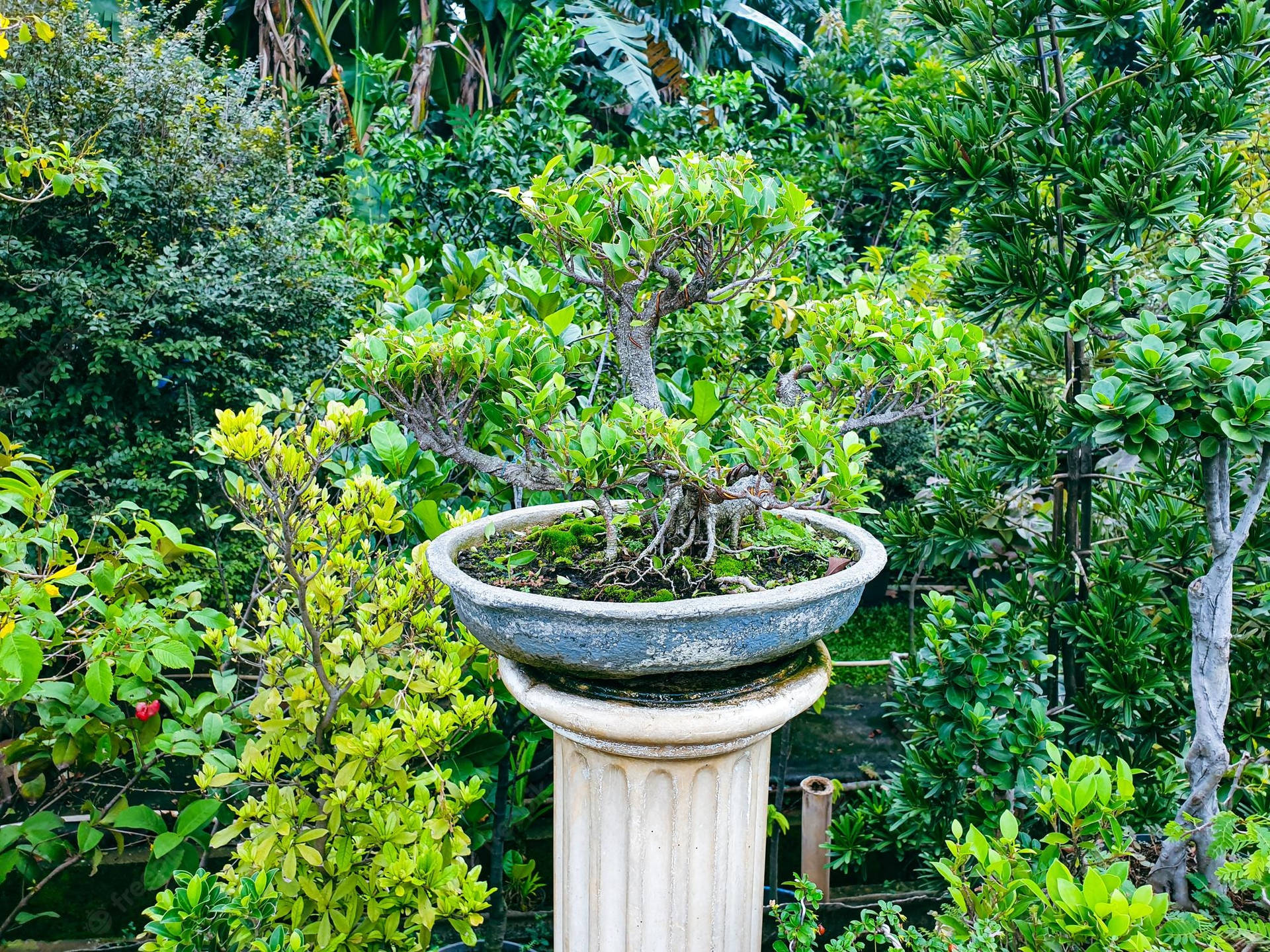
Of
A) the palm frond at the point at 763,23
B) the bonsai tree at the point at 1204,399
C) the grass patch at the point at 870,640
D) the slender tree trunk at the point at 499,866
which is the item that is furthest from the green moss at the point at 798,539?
the palm frond at the point at 763,23

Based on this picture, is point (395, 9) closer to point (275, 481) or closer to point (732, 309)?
point (732, 309)

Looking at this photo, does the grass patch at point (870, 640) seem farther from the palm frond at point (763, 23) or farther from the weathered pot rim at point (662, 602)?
the palm frond at point (763, 23)

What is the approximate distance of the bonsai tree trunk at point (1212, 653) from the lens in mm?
1656

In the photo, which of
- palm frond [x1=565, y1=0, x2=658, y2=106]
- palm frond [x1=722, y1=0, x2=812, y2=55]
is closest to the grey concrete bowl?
palm frond [x1=565, y1=0, x2=658, y2=106]

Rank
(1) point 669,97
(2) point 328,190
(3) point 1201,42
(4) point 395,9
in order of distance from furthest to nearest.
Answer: (1) point 669,97 < (4) point 395,9 < (2) point 328,190 < (3) point 1201,42

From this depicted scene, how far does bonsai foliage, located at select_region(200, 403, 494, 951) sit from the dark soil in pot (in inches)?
8.3

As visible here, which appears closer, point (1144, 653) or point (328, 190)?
point (1144, 653)

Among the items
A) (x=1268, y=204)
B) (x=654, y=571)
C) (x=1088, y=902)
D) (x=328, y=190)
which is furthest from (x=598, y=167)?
(x=328, y=190)

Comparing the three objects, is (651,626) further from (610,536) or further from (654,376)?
(654,376)

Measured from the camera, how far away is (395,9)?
7328mm

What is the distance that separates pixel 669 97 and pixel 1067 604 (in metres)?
7.13

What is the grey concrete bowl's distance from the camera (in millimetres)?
1247

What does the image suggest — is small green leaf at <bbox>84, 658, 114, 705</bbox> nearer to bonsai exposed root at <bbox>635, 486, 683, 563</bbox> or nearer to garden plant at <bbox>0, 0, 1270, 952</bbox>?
garden plant at <bbox>0, 0, 1270, 952</bbox>

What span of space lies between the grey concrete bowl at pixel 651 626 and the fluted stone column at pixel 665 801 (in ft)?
0.26
